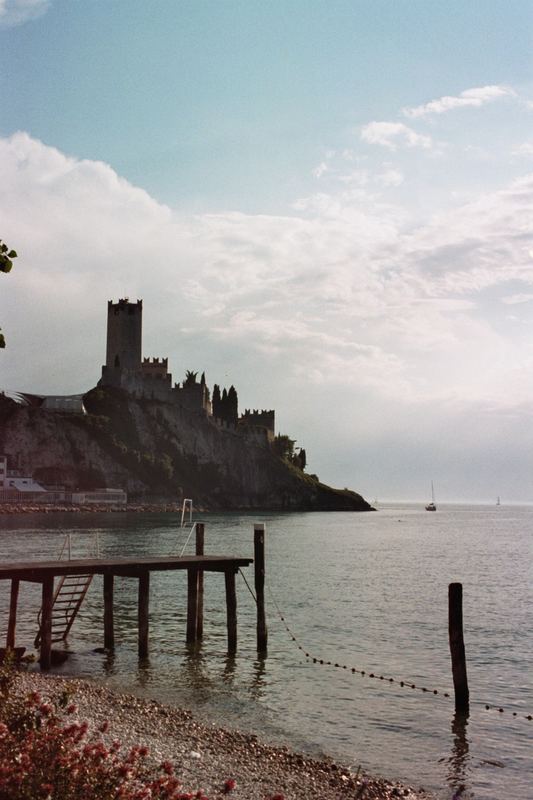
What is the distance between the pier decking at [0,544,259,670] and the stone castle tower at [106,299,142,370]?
156898mm

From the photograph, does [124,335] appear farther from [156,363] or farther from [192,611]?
[192,611]

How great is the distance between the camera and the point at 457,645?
60.4ft

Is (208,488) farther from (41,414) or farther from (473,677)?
(473,677)

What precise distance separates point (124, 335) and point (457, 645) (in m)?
168

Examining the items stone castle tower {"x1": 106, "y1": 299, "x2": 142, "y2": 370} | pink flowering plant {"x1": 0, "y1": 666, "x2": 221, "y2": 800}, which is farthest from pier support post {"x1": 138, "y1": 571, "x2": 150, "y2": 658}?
stone castle tower {"x1": 106, "y1": 299, "x2": 142, "y2": 370}

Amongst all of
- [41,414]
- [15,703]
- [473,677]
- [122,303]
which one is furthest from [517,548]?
[122,303]

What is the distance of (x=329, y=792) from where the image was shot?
1229 cm

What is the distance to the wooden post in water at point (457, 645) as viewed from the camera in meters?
18.4

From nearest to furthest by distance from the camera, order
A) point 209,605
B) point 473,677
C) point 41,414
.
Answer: point 473,677
point 209,605
point 41,414

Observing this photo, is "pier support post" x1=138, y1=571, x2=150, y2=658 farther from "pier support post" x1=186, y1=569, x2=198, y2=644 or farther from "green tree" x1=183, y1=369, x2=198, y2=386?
"green tree" x1=183, y1=369, x2=198, y2=386

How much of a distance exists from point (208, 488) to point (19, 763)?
7136 inches

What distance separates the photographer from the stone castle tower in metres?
180

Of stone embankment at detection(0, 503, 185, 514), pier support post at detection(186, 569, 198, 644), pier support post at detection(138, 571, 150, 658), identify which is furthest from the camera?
stone embankment at detection(0, 503, 185, 514)

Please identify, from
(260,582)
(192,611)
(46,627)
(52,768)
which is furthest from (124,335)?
(52,768)
